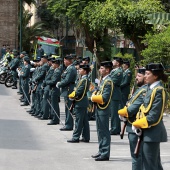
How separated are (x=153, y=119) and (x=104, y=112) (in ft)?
11.8

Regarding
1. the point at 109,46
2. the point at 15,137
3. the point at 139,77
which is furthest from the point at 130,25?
the point at 139,77

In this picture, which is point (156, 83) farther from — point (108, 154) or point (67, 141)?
point (67, 141)

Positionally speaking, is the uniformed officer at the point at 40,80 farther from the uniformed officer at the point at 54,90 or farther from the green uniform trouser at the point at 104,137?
the green uniform trouser at the point at 104,137

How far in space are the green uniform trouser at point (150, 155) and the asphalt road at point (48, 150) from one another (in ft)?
9.01

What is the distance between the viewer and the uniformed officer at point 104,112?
11539 mm

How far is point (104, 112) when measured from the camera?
38.3 feet

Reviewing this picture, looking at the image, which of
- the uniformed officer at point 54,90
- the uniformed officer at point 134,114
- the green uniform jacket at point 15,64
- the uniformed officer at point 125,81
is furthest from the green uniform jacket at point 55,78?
the green uniform jacket at point 15,64

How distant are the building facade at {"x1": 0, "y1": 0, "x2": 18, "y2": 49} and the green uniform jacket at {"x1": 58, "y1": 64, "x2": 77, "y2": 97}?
31.8 metres

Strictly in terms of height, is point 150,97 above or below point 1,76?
above

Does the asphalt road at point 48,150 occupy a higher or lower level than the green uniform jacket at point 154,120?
lower

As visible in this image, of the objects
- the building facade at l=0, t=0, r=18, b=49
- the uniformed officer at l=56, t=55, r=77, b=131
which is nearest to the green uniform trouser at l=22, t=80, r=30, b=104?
the uniformed officer at l=56, t=55, r=77, b=131

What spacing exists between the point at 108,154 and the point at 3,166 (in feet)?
6.78

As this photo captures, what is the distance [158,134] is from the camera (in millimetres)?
8203

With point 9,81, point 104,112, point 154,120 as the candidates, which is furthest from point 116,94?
point 9,81
